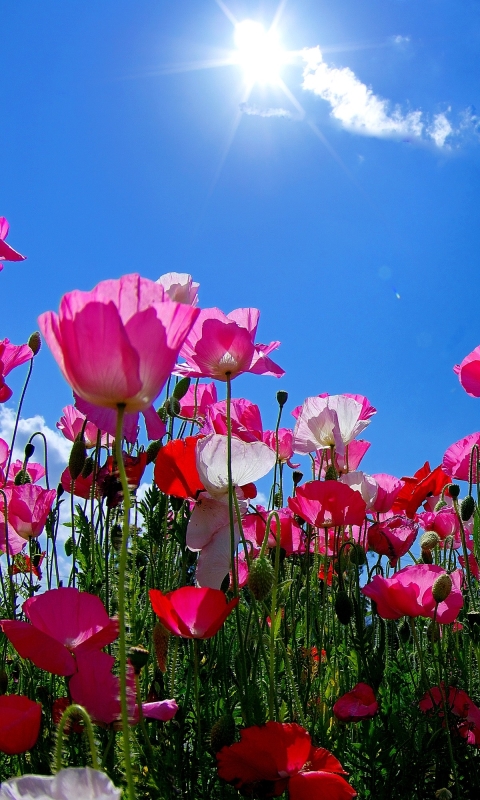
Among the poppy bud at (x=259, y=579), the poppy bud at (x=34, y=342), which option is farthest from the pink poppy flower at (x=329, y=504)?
the poppy bud at (x=34, y=342)

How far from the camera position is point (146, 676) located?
181 centimetres

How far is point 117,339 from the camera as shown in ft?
2.54

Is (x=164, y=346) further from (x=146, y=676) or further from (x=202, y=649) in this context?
(x=202, y=649)

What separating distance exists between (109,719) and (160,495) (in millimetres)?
848

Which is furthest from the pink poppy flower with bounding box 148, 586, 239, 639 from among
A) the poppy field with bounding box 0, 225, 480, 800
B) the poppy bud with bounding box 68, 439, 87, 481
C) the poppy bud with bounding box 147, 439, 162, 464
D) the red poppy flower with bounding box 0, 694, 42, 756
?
the poppy bud with bounding box 147, 439, 162, 464

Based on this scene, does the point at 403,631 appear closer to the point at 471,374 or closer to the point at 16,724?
the point at 471,374

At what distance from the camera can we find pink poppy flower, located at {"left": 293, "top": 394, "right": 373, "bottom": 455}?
214 centimetres

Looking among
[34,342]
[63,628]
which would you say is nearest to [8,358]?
[34,342]

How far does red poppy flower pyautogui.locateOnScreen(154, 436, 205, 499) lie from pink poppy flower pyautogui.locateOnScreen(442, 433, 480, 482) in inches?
55.1

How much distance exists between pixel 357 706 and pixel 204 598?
570mm

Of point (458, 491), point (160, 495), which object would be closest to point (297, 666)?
point (160, 495)

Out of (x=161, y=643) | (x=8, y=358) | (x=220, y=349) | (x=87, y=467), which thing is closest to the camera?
(x=220, y=349)

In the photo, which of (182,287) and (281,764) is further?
Answer: (182,287)

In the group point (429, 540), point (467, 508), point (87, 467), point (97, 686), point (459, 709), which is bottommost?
point (459, 709)
